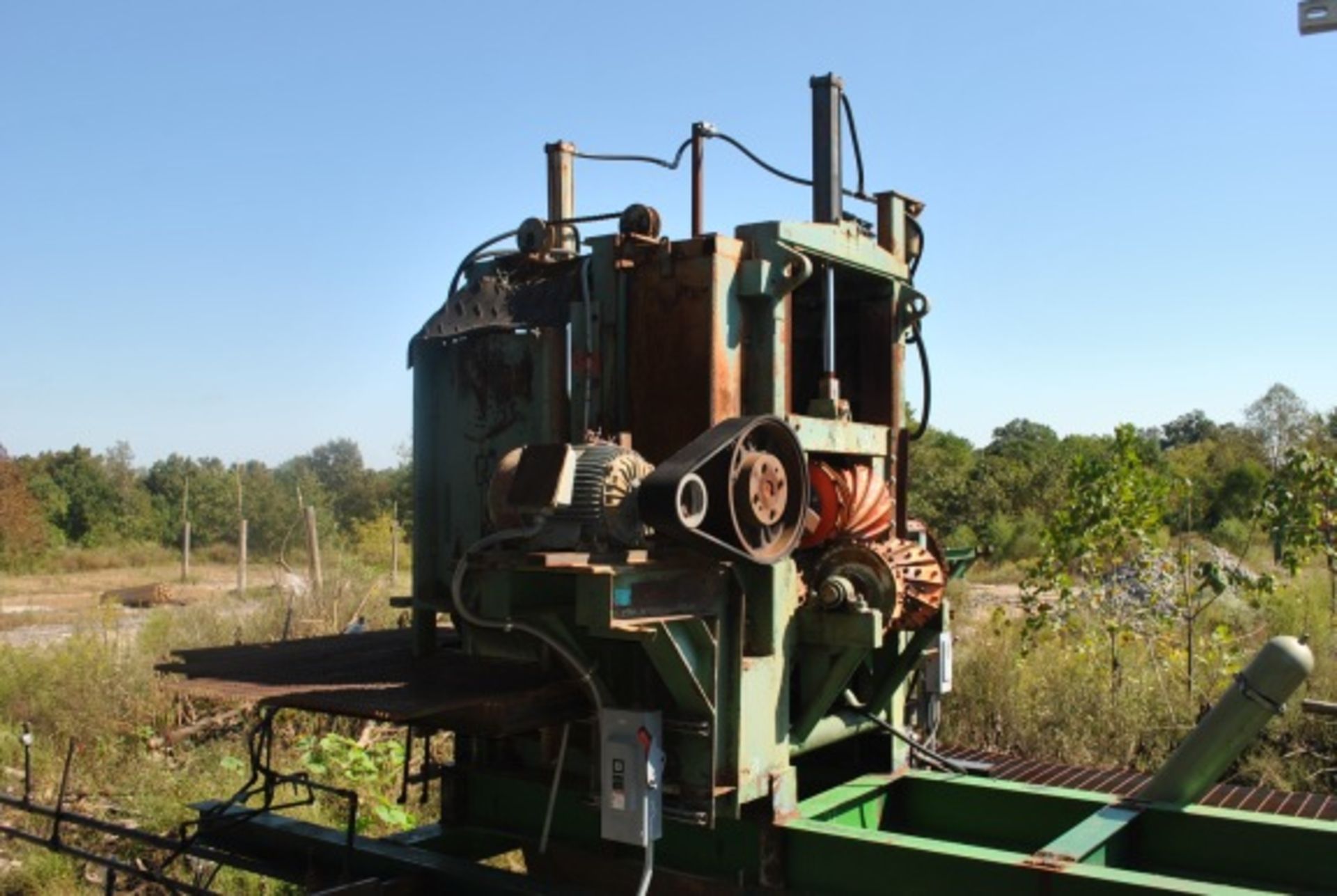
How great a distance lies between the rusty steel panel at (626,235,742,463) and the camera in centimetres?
373

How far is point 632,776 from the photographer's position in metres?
3.37

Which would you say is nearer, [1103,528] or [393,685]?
[393,685]

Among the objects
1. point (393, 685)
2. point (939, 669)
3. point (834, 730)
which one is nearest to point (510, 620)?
point (393, 685)

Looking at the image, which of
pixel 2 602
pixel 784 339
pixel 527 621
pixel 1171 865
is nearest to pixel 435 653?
pixel 527 621

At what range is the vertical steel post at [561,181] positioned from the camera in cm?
485

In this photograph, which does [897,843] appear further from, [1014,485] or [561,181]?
[1014,485]

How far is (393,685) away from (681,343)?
141cm

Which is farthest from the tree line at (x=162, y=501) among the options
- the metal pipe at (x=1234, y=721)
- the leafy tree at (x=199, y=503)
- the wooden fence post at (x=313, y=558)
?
the metal pipe at (x=1234, y=721)

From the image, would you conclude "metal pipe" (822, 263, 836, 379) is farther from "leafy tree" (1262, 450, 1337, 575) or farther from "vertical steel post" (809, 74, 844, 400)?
"leafy tree" (1262, 450, 1337, 575)

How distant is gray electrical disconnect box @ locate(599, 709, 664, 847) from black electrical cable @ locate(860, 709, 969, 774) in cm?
114

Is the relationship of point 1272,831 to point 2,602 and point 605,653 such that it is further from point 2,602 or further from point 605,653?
point 2,602

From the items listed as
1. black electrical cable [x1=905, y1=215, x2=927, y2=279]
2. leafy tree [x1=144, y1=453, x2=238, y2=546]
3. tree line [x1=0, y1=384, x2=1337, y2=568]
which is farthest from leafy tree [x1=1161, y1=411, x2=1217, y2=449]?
black electrical cable [x1=905, y1=215, x2=927, y2=279]

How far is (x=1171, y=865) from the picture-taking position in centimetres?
379

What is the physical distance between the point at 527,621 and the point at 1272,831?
2.39m
